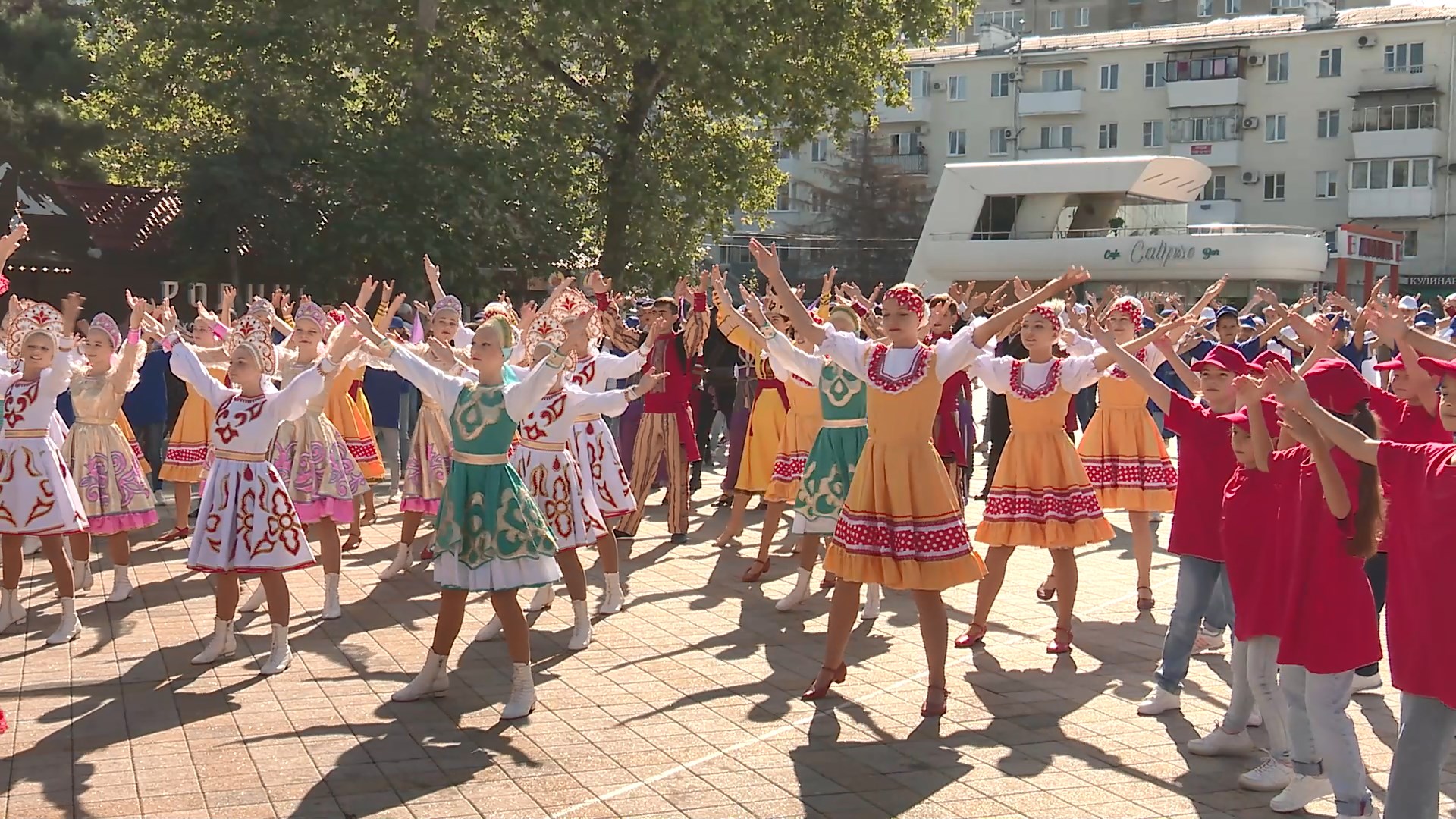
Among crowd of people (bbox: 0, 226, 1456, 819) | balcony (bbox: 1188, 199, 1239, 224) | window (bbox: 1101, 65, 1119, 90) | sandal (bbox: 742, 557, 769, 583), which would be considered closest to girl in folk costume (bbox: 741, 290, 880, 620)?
crowd of people (bbox: 0, 226, 1456, 819)

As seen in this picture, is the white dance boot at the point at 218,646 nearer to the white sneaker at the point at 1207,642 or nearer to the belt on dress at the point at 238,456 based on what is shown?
the belt on dress at the point at 238,456

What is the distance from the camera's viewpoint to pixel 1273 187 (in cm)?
5788

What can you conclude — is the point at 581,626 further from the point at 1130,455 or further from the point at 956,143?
the point at 956,143

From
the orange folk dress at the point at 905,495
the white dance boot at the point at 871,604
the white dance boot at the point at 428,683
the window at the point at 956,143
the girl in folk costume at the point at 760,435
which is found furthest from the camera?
the window at the point at 956,143

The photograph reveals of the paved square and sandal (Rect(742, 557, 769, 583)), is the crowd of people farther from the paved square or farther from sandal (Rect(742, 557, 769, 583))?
the paved square

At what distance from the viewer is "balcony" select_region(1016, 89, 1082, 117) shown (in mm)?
60281

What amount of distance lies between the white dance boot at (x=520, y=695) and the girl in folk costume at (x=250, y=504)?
60.3 inches

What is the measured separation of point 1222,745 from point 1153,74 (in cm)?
5645

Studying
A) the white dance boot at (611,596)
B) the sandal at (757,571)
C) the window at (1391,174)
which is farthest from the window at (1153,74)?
the white dance boot at (611,596)

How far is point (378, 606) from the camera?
33.5ft

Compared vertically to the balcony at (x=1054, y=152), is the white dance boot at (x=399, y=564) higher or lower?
lower

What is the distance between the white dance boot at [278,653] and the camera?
27.4ft

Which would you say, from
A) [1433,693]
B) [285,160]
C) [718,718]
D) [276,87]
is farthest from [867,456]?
[276,87]

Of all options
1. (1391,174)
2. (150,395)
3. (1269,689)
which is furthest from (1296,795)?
(1391,174)
